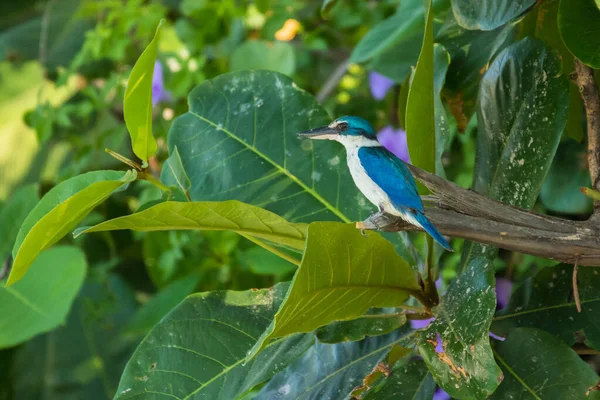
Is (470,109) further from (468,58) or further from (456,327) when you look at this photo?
(456,327)

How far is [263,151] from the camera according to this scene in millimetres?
797

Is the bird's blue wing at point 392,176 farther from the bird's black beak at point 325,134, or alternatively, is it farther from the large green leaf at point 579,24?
the large green leaf at point 579,24

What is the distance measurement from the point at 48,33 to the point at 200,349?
1525 mm

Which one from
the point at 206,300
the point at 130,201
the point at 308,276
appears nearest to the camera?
the point at 308,276

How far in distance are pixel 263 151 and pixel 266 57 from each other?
2.08ft

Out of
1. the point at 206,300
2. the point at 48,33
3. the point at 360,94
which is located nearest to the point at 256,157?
the point at 206,300

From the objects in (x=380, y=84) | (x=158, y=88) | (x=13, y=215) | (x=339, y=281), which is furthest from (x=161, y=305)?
(x=339, y=281)

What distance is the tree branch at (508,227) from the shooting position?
528 millimetres

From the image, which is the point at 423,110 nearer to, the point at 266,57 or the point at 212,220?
the point at 212,220

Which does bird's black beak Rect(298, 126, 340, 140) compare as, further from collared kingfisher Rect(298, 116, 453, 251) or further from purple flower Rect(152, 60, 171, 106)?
purple flower Rect(152, 60, 171, 106)

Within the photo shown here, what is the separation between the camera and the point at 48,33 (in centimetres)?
195

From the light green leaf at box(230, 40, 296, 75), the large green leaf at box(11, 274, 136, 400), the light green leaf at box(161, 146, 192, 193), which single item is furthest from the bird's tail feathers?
the large green leaf at box(11, 274, 136, 400)

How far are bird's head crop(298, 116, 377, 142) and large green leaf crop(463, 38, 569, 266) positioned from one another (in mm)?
136

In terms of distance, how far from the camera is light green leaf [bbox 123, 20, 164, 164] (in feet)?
1.77
